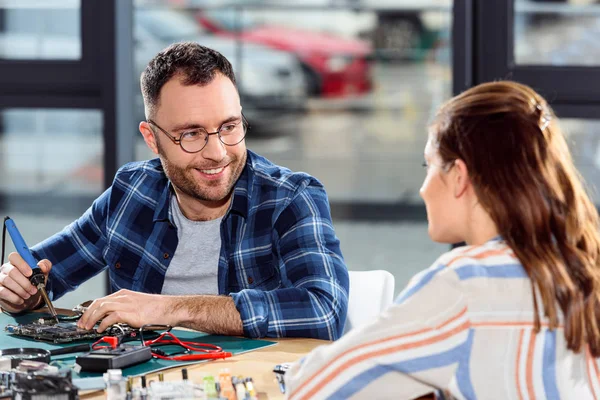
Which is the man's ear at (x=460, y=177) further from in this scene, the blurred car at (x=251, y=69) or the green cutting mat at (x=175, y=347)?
the blurred car at (x=251, y=69)

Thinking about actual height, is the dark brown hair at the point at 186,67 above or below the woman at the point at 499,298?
above

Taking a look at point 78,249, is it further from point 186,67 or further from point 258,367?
point 258,367

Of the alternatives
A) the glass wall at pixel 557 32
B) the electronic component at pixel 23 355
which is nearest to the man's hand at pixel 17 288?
the electronic component at pixel 23 355

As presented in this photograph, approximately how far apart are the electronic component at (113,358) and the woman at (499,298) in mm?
355

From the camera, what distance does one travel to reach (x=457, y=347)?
119cm

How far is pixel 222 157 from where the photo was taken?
6.73ft

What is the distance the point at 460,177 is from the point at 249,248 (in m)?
0.87

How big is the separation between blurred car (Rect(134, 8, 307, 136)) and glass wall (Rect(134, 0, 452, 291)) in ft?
0.04

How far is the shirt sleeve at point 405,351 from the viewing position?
1188mm

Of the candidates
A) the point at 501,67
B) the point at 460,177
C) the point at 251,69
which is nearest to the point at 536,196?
the point at 460,177

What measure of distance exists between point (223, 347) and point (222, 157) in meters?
0.52

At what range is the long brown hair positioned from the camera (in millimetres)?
1216

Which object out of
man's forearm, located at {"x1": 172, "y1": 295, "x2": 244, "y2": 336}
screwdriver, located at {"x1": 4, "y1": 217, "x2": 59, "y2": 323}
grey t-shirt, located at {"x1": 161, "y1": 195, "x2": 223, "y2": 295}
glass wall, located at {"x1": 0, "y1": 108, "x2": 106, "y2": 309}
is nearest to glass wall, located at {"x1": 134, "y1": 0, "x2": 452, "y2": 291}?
glass wall, located at {"x1": 0, "y1": 108, "x2": 106, "y2": 309}

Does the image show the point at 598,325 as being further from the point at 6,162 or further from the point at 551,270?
the point at 6,162
